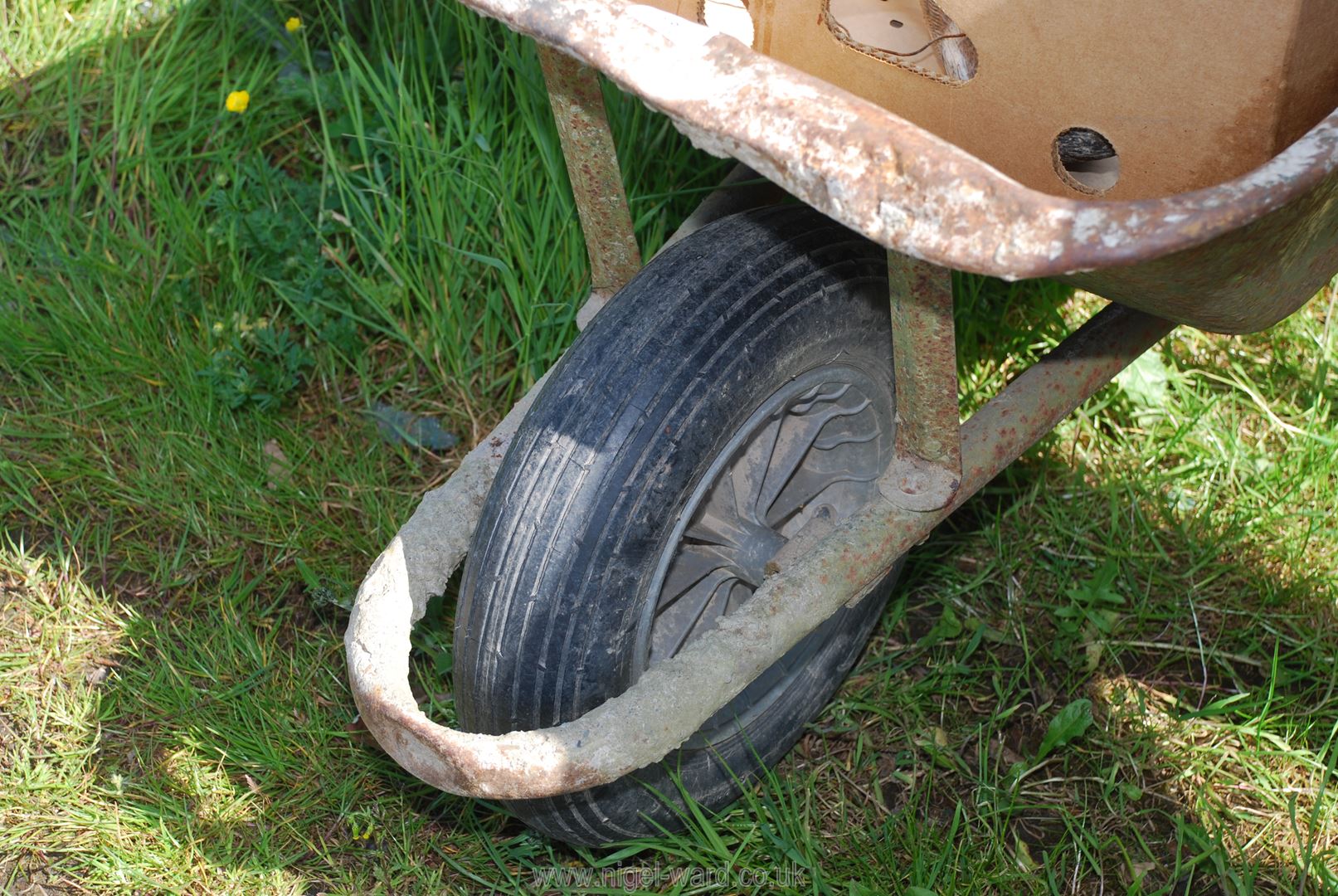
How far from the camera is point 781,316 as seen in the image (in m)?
1.70

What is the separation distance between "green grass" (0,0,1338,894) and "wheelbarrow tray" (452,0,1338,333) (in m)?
0.98

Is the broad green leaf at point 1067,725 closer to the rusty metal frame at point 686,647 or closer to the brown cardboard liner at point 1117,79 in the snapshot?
the rusty metal frame at point 686,647

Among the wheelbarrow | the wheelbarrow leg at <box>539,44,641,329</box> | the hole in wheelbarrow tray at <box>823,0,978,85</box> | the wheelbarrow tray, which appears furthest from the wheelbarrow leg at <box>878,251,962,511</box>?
the wheelbarrow leg at <box>539,44,641,329</box>

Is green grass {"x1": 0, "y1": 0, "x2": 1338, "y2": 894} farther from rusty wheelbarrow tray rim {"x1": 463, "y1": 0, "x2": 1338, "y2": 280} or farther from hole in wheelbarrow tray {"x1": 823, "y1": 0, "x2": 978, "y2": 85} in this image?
rusty wheelbarrow tray rim {"x1": 463, "y1": 0, "x2": 1338, "y2": 280}

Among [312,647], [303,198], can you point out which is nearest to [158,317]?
[303,198]

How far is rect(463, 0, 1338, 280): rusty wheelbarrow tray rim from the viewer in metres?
1.13

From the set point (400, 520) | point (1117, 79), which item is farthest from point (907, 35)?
point (400, 520)

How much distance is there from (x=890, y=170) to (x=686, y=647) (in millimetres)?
704

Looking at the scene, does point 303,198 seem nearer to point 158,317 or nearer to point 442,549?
point 158,317

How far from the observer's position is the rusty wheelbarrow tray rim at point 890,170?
113 cm

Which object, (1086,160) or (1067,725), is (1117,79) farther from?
(1067,725)

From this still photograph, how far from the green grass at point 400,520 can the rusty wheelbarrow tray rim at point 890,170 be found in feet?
3.65

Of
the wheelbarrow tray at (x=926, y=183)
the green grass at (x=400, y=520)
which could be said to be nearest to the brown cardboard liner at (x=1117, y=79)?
the wheelbarrow tray at (x=926, y=183)

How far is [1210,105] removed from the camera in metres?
1.44
